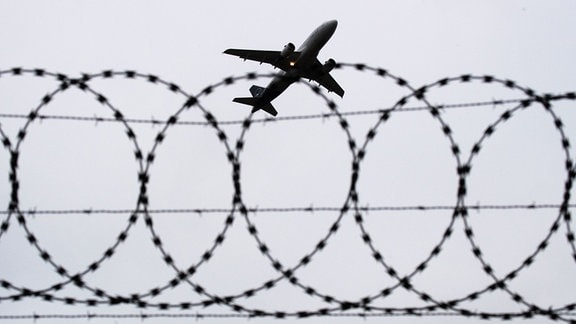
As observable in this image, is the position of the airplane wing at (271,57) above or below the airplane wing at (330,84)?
below

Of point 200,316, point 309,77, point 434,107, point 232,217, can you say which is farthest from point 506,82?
point 309,77

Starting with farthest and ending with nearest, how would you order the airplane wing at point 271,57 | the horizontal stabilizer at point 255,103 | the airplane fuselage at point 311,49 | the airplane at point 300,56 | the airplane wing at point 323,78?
1. the horizontal stabilizer at point 255,103
2. the airplane wing at point 271,57
3. the airplane fuselage at point 311,49
4. the airplane at point 300,56
5. the airplane wing at point 323,78

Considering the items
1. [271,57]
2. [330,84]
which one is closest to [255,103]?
[271,57]

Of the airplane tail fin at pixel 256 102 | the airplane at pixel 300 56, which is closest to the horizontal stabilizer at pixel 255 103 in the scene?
the airplane tail fin at pixel 256 102

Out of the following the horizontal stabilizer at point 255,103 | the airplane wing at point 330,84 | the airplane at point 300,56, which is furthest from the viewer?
the horizontal stabilizer at point 255,103

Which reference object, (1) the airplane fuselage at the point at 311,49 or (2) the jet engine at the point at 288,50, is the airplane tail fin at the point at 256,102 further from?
(2) the jet engine at the point at 288,50

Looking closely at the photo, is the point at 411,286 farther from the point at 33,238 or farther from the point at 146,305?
the point at 33,238

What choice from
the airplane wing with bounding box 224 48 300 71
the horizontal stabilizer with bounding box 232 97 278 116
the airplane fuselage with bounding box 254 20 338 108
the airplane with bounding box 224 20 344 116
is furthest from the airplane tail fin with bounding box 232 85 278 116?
the airplane wing with bounding box 224 48 300 71

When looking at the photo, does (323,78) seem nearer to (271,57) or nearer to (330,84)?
(330,84)

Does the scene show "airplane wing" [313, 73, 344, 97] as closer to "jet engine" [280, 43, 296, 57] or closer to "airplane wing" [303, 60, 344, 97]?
"airplane wing" [303, 60, 344, 97]
